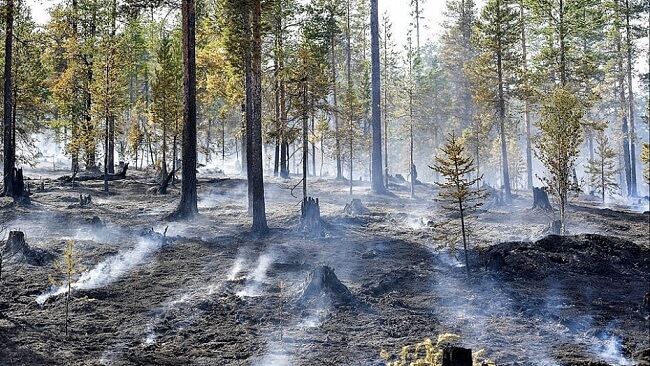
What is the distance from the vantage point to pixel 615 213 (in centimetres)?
2333

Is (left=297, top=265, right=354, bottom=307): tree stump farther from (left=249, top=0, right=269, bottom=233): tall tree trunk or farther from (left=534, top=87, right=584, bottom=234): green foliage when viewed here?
(left=534, top=87, right=584, bottom=234): green foliage

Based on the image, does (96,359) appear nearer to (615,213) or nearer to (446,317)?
(446,317)

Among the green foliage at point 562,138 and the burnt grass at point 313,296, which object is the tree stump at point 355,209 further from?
the green foliage at point 562,138

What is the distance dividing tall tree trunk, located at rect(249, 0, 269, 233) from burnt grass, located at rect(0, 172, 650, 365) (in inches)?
35.5

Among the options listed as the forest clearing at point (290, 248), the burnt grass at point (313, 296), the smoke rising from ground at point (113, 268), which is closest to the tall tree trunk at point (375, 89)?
the forest clearing at point (290, 248)

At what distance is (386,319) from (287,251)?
584cm

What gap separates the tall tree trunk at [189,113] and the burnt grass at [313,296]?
3.04ft

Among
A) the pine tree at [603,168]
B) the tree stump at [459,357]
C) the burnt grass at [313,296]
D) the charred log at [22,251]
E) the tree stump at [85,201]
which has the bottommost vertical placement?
the burnt grass at [313,296]

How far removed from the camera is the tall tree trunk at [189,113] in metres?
18.2

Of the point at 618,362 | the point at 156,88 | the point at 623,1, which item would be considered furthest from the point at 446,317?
the point at 623,1

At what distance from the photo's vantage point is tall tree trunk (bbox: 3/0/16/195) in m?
20.6

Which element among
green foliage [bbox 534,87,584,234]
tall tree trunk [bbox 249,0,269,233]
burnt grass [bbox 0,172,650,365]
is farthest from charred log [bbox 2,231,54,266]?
green foliage [bbox 534,87,584,234]

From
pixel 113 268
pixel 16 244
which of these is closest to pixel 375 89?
pixel 113 268

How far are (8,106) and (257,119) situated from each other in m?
11.0
